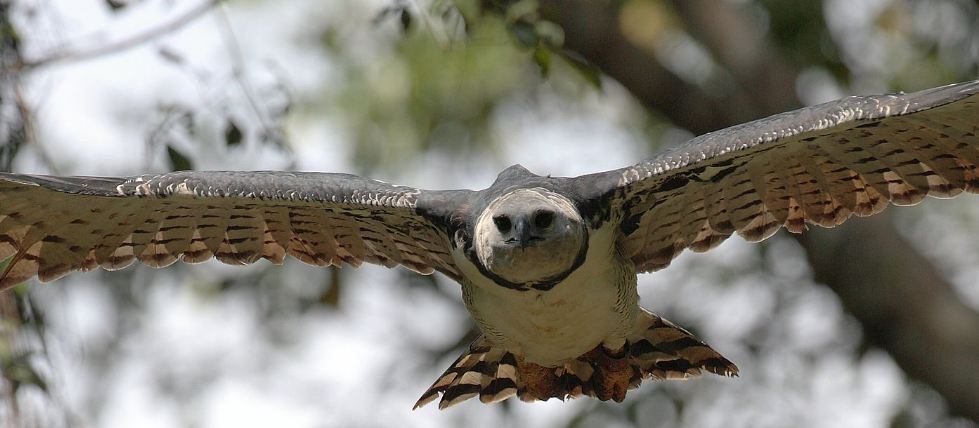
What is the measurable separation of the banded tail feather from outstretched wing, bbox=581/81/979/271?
0.39 m

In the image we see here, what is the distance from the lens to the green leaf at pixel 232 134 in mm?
5887

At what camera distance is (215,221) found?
5.90 m

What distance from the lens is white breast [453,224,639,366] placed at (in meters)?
5.39

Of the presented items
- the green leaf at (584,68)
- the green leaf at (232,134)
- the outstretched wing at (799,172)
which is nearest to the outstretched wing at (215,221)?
the green leaf at (232,134)

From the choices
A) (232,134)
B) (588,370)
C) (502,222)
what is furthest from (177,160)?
(588,370)

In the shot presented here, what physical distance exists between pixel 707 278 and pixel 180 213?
649 cm

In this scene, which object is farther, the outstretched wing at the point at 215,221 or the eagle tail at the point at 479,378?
the eagle tail at the point at 479,378

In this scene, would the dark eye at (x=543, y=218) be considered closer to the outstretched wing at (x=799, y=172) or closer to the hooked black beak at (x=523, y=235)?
the hooked black beak at (x=523, y=235)

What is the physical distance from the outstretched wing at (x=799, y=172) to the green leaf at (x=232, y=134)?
5.31 feet

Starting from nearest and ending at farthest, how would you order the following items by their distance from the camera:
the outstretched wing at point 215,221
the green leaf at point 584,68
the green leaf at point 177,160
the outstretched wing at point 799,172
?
1. the outstretched wing at point 799,172
2. the outstretched wing at point 215,221
3. the green leaf at point 584,68
4. the green leaf at point 177,160

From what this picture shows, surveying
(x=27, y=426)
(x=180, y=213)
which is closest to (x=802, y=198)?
(x=180, y=213)

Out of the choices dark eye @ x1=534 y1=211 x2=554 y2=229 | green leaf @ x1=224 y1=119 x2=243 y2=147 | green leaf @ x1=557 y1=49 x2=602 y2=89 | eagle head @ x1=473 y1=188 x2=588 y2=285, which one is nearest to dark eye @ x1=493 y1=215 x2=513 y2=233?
eagle head @ x1=473 y1=188 x2=588 y2=285

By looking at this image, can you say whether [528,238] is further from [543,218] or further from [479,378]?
[479,378]

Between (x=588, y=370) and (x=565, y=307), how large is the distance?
77 cm
